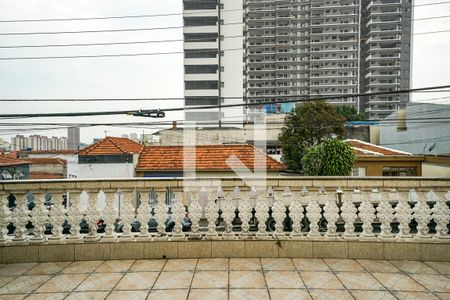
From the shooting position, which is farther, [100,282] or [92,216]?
[92,216]

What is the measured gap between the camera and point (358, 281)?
3.02m

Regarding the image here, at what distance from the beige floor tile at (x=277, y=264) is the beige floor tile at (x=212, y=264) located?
1.65 feet

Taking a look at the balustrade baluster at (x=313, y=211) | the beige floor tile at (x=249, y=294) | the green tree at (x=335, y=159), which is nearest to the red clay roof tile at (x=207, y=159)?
the green tree at (x=335, y=159)

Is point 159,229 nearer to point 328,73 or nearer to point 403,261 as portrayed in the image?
point 403,261

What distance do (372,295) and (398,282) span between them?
49cm

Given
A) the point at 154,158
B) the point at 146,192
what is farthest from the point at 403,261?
the point at 154,158

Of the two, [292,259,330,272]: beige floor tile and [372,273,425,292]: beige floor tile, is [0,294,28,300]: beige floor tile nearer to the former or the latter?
[292,259,330,272]: beige floor tile

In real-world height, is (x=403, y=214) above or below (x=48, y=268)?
above

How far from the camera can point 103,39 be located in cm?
1048

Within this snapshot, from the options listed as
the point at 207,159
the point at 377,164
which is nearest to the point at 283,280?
the point at 207,159

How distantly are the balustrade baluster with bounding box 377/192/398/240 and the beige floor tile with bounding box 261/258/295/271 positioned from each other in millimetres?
1289

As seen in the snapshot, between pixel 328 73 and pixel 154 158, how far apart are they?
67911 millimetres

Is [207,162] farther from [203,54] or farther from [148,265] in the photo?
[203,54]

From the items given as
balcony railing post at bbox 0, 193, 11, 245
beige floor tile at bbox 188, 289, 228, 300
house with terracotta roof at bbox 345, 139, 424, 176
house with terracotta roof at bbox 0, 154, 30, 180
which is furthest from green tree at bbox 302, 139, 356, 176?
house with terracotta roof at bbox 0, 154, 30, 180
